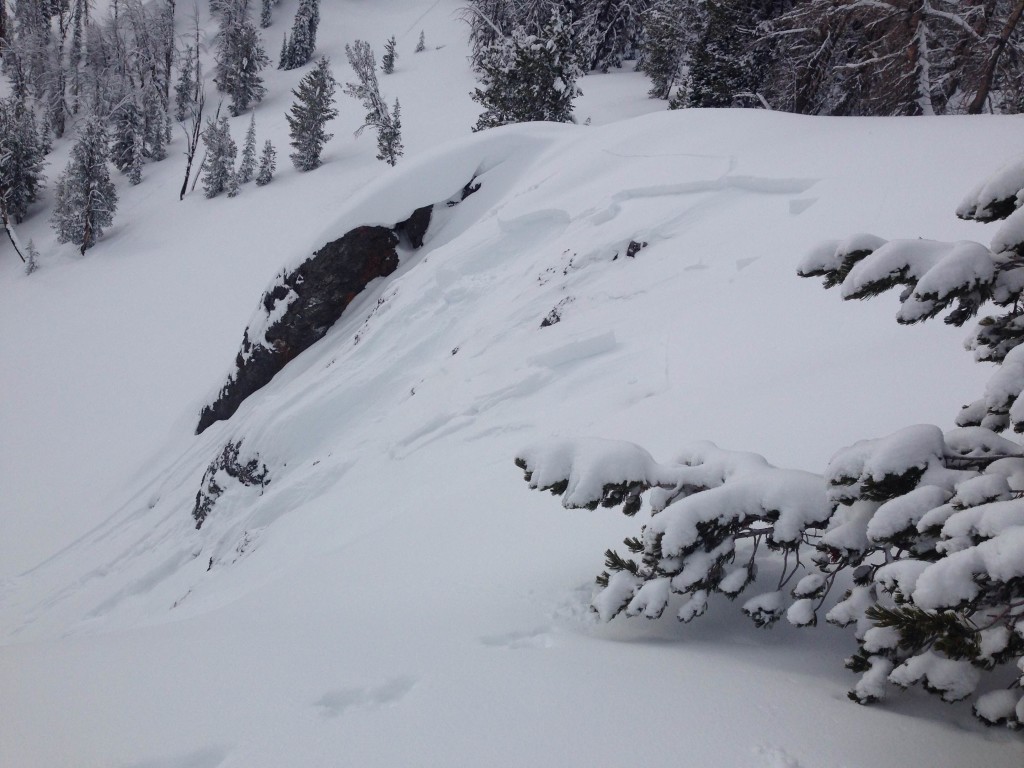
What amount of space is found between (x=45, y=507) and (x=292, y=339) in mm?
7129

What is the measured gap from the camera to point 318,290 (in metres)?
12.0

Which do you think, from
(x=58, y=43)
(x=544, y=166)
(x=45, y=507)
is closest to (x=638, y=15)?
(x=544, y=166)

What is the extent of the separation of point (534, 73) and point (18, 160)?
1335 inches

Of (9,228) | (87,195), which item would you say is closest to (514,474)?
(87,195)

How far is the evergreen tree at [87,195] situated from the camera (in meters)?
29.0

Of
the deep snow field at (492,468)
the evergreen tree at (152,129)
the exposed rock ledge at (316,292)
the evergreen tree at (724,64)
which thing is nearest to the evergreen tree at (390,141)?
the deep snow field at (492,468)

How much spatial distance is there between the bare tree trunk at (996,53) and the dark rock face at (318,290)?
10.4 metres

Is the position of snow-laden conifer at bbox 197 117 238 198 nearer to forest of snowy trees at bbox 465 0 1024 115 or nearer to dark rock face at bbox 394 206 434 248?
forest of snowy trees at bbox 465 0 1024 115

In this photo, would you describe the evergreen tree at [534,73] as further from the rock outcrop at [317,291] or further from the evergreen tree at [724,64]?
the rock outcrop at [317,291]

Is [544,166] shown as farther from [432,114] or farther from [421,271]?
[432,114]

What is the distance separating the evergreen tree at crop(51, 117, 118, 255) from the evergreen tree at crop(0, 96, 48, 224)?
6.53 m

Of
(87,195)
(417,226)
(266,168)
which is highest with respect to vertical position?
(266,168)

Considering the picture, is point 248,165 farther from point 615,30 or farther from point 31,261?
point 615,30

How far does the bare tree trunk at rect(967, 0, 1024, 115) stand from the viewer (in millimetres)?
8962
